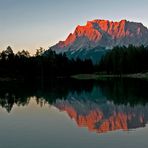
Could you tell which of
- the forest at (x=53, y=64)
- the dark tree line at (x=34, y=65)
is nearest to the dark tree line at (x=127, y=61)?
the forest at (x=53, y=64)

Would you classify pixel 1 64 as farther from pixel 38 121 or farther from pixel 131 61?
pixel 38 121

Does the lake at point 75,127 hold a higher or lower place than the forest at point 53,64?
lower

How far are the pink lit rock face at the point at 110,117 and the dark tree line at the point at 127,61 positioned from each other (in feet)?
420

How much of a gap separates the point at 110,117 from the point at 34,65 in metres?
140

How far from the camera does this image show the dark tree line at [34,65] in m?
154

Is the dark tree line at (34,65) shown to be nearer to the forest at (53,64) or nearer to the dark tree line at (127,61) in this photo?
the forest at (53,64)

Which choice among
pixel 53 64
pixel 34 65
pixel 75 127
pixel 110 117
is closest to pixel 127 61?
pixel 53 64

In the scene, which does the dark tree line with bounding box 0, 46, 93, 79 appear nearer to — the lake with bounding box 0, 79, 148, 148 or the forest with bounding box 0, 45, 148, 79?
the forest with bounding box 0, 45, 148, 79

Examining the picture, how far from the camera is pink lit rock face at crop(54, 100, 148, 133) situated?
28672 millimetres

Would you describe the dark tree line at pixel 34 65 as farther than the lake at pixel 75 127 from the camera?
Yes

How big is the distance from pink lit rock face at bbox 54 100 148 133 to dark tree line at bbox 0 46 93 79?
10869cm

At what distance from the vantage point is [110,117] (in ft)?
111

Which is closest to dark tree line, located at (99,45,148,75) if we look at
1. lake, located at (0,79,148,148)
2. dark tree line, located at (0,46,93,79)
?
dark tree line, located at (0,46,93,79)

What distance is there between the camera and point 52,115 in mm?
36719
